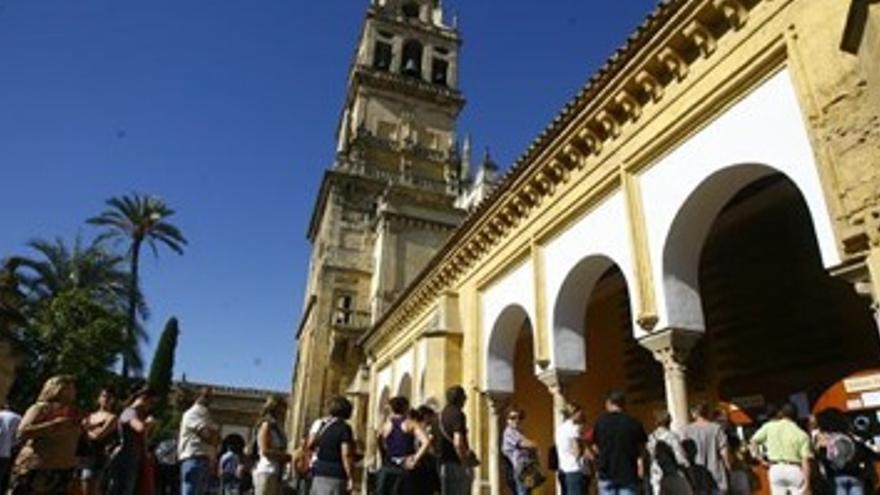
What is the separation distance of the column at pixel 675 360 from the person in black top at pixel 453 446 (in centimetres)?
238

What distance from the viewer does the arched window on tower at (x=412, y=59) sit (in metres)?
39.2

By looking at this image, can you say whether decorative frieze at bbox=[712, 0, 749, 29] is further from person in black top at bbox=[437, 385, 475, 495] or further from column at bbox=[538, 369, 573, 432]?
column at bbox=[538, 369, 573, 432]

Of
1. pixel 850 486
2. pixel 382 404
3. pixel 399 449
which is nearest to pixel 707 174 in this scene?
pixel 850 486

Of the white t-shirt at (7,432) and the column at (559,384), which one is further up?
the column at (559,384)

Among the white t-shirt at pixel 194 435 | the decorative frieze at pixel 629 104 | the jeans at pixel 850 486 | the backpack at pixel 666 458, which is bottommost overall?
the jeans at pixel 850 486

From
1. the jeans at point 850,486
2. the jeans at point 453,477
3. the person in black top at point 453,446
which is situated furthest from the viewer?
the jeans at point 453,477

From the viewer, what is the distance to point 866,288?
488 centimetres

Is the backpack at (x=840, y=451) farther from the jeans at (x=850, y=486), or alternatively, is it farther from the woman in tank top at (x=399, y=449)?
the woman in tank top at (x=399, y=449)

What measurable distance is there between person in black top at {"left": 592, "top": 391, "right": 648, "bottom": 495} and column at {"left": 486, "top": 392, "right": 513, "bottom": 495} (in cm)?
541

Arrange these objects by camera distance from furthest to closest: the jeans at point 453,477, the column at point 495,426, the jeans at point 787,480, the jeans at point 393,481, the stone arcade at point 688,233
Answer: the column at point 495,426, the jeans at point 453,477, the jeans at point 393,481, the jeans at point 787,480, the stone arcade at point 688,233

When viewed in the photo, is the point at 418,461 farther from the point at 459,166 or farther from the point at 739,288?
the point at 459,166

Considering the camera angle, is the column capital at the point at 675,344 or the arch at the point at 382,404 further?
the arch at the point at 382,404

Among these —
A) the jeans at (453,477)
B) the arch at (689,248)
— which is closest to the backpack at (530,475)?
the jeans at (453,477)

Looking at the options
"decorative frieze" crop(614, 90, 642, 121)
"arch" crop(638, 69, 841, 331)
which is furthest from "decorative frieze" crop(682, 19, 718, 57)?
"decorative frieze" crop(614, 90, 642, 121)
